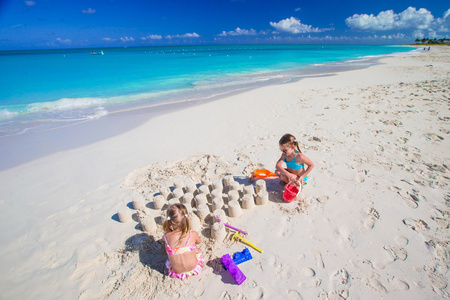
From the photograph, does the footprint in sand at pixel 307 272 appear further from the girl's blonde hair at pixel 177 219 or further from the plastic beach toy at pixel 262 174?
the plastic beach toy at pixel 262 174

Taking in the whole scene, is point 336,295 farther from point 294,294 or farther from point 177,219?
point 177,219

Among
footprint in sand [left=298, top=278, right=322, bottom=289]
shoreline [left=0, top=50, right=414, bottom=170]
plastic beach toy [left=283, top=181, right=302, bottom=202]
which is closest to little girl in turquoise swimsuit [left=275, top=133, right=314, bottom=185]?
plastic beach toy [left=283, top=181, right=302, bottom=202]

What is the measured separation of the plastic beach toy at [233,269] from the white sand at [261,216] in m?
0.09

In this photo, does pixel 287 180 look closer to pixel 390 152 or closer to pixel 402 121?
pixel 390 152

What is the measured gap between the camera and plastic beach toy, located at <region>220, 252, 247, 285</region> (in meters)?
2.46

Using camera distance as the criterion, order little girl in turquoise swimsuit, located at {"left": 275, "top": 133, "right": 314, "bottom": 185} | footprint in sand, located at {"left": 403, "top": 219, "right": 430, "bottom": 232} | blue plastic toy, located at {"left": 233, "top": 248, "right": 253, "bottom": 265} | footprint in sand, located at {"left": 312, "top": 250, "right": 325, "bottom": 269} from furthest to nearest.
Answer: little girl in turquoise swimsuit, located at {"left": 275, "top": 133, "right": 314, "bottom": 185}, footprint in sand, located at {"left": 403, "top": 219, "right": 430, "bottom": 232}, blue plastic toy, located at {"left": 233, "top": 248, "right": 253, "bottom": 265}, footprint in sand, located at {"left": 312, "top": 250, "right": 325, "bottom": 269}

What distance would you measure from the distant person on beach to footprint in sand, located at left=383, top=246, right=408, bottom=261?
2.27m

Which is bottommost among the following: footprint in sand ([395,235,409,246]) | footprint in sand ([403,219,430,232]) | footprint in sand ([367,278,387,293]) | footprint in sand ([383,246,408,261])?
footprint in sand ([367,278,387,293])

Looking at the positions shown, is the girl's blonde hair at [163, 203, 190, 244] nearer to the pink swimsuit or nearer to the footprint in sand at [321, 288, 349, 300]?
the pink swimsuit

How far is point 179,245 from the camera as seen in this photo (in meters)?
2.55

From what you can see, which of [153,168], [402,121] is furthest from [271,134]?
[402,121]

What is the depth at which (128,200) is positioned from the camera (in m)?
3.98

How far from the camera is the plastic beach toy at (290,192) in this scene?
3.57 metres

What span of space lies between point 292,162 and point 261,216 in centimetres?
109
